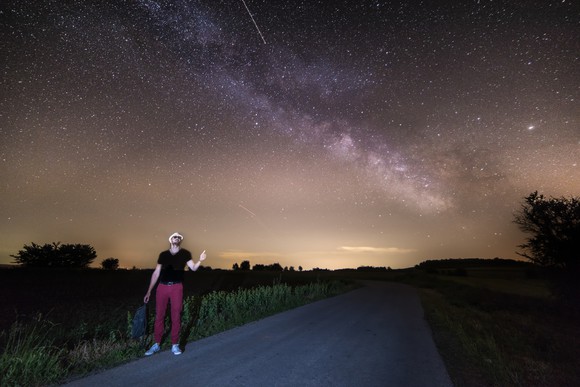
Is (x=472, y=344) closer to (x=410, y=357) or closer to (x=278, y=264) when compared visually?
(x=410, y=357)

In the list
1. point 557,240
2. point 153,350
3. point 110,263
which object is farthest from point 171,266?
point 110,263

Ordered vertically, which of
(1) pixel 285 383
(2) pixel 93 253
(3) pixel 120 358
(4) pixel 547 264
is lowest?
(1) pixel 285 383

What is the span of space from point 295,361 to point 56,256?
255 ft

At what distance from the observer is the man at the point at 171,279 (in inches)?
246

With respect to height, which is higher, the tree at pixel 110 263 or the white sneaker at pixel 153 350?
the tree at pixel 110 263

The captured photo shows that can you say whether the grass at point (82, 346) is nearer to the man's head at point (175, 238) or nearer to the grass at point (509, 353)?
the man's head at point (175, 238)

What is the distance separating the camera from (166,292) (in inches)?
250

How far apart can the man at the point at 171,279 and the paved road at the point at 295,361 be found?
24.2 inches

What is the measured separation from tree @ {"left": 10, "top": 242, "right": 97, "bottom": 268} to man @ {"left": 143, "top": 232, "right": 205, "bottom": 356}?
238ft

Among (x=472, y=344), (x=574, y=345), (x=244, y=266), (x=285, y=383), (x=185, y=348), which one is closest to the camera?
(x=285, y=383)

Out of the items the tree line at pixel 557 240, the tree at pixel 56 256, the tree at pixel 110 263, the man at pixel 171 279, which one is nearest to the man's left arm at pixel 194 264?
the man at pixel 171 279

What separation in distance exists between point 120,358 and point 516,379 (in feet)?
22.4

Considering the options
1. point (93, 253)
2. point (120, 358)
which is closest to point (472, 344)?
point (120, 358)

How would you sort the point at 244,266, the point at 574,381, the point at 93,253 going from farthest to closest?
the point at 244,266 → the point at 93,253 → the point at 574,381
